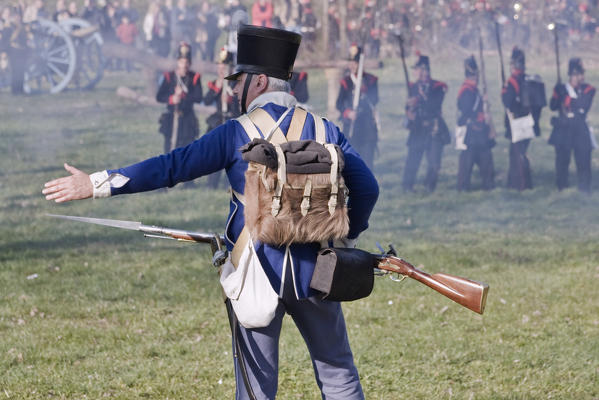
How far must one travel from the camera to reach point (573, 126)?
1398cm

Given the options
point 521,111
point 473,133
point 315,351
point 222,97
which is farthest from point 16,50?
point 315,351

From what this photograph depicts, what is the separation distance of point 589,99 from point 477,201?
295 centimetres

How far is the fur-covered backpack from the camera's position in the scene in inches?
126

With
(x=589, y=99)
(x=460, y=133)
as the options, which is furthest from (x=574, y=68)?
(x=460, y=133)

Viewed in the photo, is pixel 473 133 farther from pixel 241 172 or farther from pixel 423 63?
pixel 241 172

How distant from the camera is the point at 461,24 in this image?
16453mm

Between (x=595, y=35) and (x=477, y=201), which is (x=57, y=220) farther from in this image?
(x=595, y=35)

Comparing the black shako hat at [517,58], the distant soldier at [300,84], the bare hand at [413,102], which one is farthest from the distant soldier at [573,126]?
the distant soldier at [300,84]

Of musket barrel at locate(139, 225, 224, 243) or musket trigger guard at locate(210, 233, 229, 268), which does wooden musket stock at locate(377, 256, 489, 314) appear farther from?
musket barrel at locate(139, 225, 224, 243)

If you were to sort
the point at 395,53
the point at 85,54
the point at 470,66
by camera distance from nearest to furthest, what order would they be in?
1. the point at 470,66
2. the point at 395,53
3. the point at 85,54

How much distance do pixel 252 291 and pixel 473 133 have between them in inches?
443

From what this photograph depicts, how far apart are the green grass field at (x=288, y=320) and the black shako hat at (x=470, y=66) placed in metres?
2.12

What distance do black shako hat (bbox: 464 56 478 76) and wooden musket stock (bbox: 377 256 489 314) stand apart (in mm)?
11080

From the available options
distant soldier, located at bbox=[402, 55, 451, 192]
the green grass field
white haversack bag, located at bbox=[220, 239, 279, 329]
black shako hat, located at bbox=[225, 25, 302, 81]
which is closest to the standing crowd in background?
distant soldier, located at bbox=[402, 55, 451, 192]
